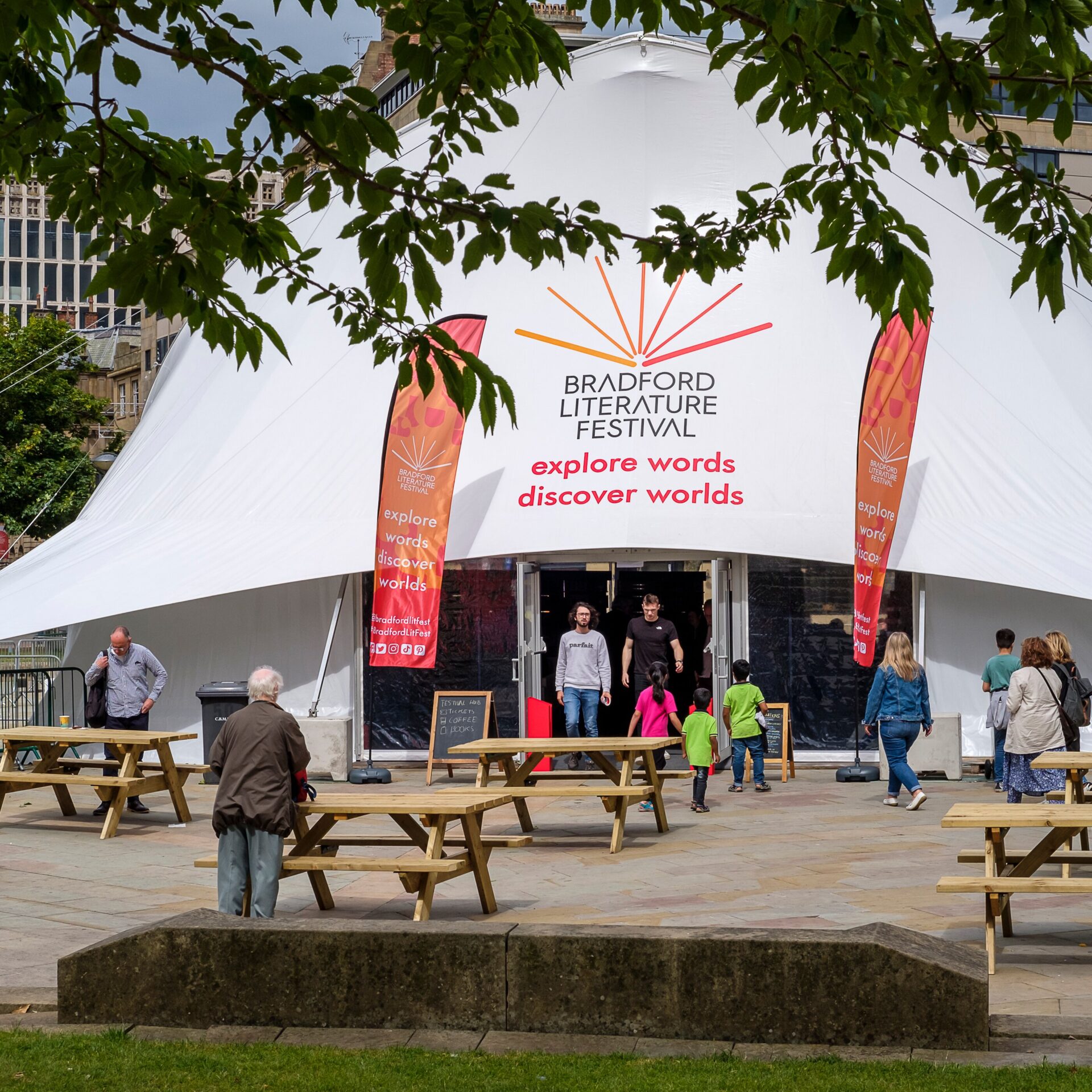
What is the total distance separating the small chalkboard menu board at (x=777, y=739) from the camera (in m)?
15.7

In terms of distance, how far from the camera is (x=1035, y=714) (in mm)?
10898

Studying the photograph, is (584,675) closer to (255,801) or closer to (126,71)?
(255,801)

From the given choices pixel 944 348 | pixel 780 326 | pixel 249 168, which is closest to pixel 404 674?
pixel 780 326

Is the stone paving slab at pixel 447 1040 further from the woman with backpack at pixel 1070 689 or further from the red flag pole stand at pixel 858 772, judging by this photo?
the red flag pole stand at pixel 858 772

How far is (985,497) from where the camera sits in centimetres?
1652

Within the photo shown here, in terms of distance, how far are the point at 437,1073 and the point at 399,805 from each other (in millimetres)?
2903

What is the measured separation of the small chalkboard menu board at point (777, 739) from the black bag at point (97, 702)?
666 centimetres

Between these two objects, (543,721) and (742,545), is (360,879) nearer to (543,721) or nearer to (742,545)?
(543,721)

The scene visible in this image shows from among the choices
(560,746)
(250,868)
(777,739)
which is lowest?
(250,868)

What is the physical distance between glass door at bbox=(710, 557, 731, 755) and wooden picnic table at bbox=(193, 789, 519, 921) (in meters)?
7.64

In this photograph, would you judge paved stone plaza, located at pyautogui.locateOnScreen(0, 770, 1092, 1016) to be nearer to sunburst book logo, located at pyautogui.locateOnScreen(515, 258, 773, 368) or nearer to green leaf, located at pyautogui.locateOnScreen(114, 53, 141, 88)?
green leaf, located at pyautogui.locateOnScreen(114, 53, 141, 88)

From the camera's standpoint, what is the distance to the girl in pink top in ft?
43.6

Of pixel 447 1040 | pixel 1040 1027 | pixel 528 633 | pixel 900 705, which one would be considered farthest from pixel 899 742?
pixel 447 1040

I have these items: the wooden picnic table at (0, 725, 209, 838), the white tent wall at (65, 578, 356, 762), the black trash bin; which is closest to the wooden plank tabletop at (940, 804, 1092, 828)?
the wooden picnic table at (0, 725, 209, 838)
